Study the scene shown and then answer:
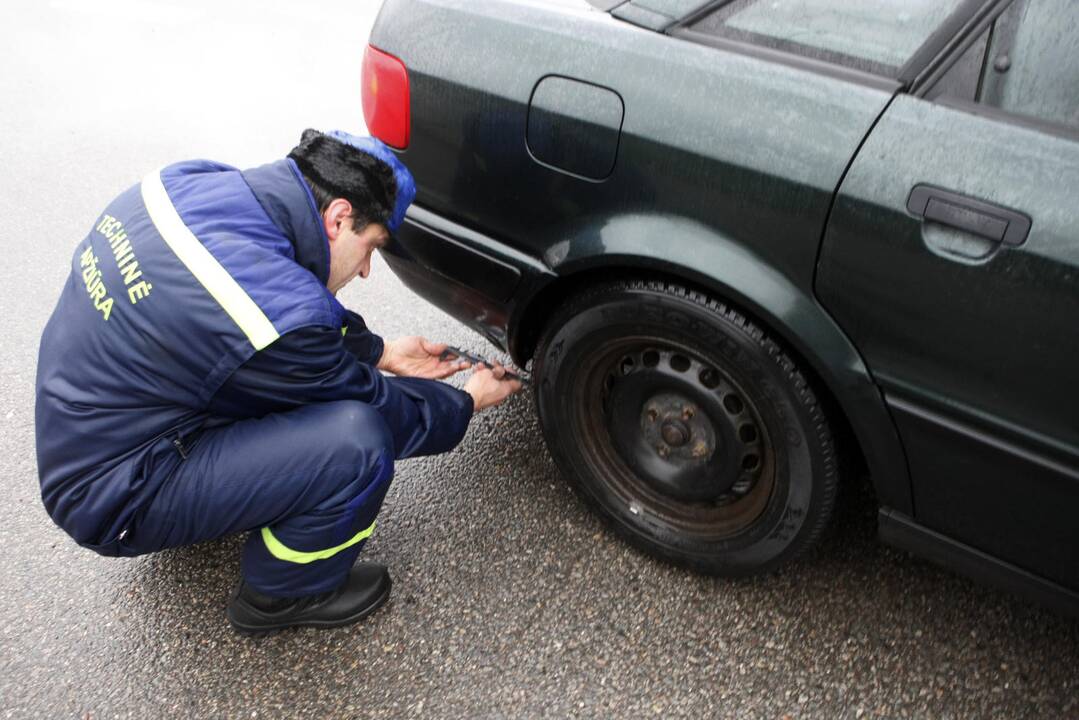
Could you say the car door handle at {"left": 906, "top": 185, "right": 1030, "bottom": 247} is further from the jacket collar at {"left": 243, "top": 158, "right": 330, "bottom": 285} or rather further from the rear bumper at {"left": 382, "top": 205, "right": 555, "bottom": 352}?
the jacket collar at {"left": 243, "top": 158, "right": 330, "bottom": 285}

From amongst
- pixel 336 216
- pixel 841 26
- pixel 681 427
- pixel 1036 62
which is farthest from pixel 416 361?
pixel 1036 62

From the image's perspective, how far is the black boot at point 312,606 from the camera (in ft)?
6.32

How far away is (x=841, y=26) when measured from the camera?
5.19 feet

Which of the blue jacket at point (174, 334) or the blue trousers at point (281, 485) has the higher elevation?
the blue jacket at point (174, 334)

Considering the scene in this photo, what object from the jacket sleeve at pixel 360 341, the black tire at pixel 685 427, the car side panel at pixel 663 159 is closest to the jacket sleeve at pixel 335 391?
the jacket sleeve at pixel 360 341

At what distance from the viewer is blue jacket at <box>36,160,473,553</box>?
5.13 ft

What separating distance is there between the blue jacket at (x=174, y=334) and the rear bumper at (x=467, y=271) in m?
0.37

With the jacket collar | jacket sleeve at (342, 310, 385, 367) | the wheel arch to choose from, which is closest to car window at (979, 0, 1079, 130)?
the wheel arch

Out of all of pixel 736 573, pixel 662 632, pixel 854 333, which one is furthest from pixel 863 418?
pixel 662 632

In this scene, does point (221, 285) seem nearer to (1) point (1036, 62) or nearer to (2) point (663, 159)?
(2) point (663, 159)

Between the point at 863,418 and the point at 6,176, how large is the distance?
4.12 meters

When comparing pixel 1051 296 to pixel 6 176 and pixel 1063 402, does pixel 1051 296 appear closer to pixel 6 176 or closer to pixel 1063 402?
pixel 1063 402

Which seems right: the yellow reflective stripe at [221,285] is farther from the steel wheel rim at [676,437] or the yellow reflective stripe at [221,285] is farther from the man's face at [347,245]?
the steel wheel rim at [676,437]

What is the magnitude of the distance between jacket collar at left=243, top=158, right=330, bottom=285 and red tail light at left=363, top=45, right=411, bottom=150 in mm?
335
